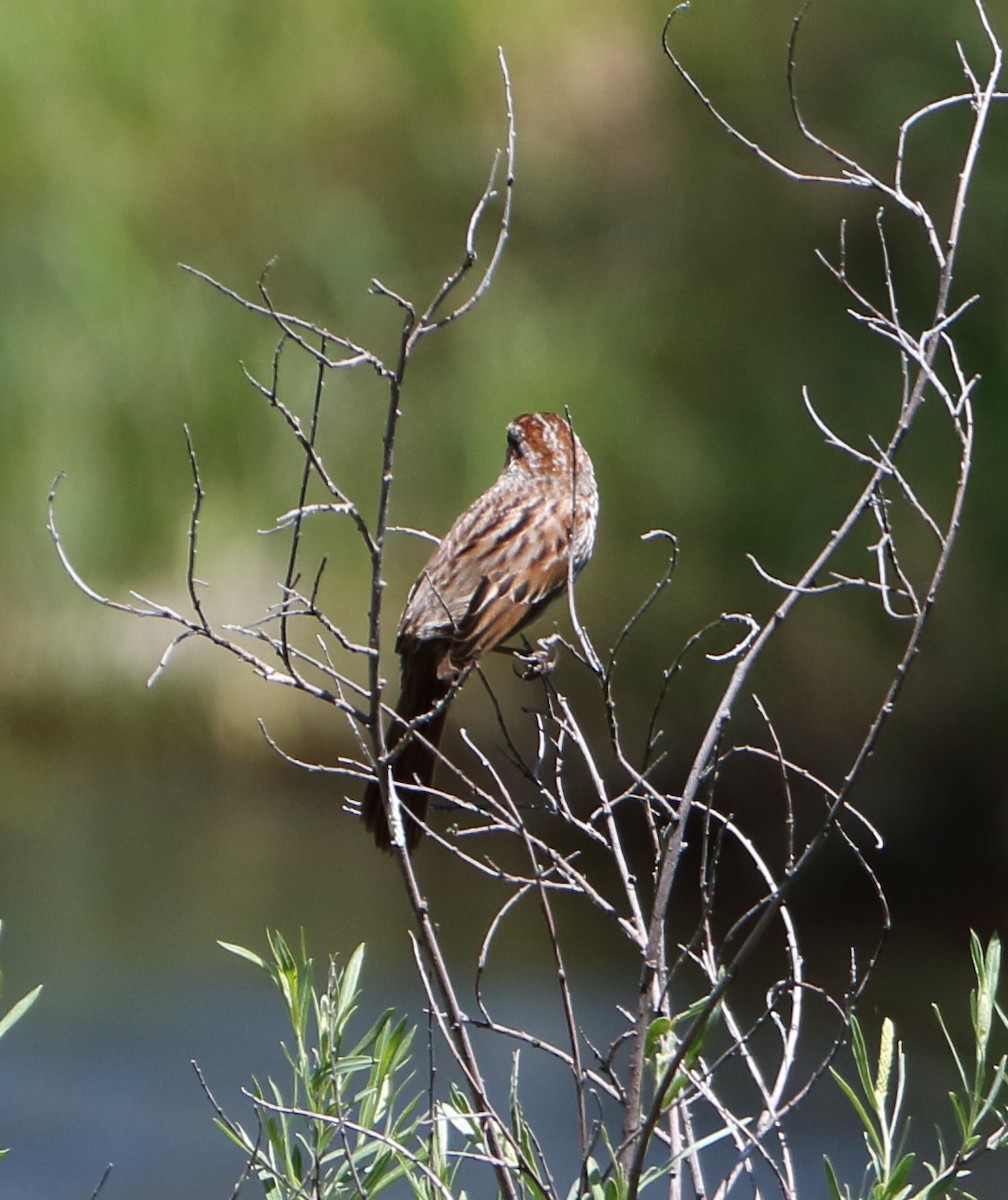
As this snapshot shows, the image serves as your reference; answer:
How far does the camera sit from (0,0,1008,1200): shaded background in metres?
4.38

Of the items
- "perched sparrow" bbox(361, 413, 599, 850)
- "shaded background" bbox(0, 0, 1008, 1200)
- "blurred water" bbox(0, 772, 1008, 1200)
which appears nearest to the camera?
"perched sparrow" bbox(361, 413, 599, 850)

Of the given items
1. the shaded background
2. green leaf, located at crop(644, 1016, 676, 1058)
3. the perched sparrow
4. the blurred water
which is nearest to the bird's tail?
the perched sparrow

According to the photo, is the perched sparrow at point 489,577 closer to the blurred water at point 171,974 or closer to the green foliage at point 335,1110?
the green foliage at point 335,1110

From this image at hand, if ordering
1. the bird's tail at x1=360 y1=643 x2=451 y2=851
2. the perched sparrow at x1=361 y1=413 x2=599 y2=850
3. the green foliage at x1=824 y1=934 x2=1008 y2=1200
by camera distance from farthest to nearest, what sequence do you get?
1. the perched sparrow at x1=361 y1=413 x2=599 y2=850
2. the bird's tail at x1=360 y1=643 x2=451 y2=851
3. the green foliage at x1=824 y1=934 x2=1008 y2=1200

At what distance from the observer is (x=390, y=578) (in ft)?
Answer: 16.3

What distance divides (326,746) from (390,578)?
0.49 meters

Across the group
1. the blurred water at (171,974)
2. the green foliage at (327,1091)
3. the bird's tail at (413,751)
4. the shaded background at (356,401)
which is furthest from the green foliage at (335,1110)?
the shaded background at (356,401)

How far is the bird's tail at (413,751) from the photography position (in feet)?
6.23

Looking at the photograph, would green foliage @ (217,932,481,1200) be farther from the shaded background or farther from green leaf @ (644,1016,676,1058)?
the shaded background

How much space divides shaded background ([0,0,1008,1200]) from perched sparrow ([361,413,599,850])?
175cm

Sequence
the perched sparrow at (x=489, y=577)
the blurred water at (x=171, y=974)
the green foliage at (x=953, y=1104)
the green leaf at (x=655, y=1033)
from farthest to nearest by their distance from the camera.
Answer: the blurred water at (x=171, y=974)
the perched sparrow at (x=489, y=577)
the green foliage at (x=953, y=1104)
the green leaf at (x=655, y=1033)

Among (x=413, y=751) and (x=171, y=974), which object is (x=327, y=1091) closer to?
(x=413, y=751)

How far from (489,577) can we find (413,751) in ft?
1.02

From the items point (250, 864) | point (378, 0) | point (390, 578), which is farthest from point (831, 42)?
point (250, 864)
